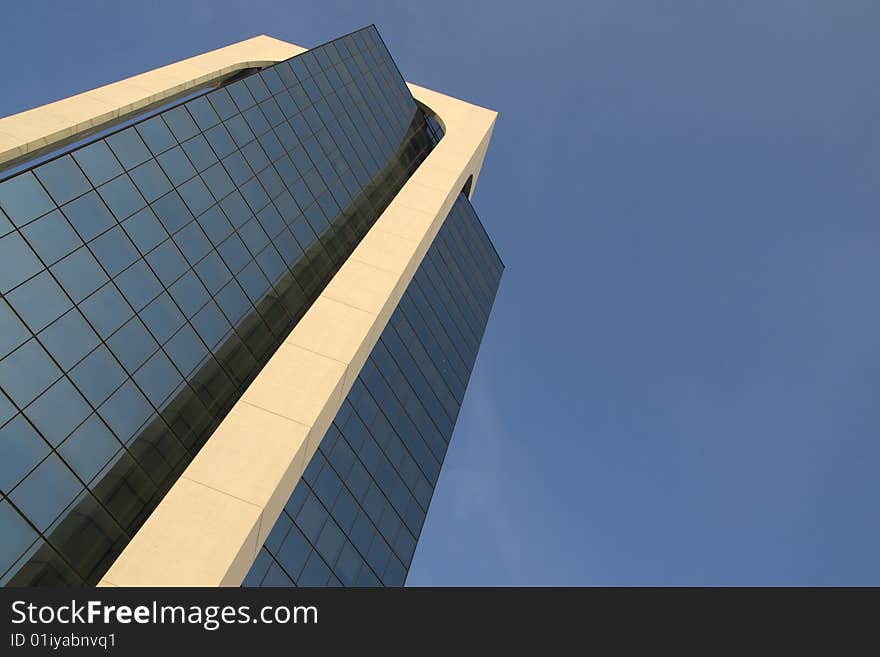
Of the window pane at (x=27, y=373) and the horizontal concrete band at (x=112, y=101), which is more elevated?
the horizontal concrete band at (x=112, y=101)

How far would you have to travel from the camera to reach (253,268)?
3091 cm

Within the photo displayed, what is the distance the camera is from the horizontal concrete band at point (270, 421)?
1872 cm

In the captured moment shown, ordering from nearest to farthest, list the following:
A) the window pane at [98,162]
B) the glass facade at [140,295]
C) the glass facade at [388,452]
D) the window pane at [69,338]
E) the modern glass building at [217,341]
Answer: the glass facade at [140,295] → the modern glass building at [217,341] → the window pane at [69,338] → the window pane at [98,162] → the glass facade at [388,452]

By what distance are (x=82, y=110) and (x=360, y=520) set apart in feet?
93.6

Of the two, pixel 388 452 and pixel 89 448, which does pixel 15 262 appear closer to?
pixel 89 448

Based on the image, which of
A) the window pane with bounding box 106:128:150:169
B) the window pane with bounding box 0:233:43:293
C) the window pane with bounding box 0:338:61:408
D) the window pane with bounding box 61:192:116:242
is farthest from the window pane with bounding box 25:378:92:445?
the window pane with bounding box 106:128:150:169

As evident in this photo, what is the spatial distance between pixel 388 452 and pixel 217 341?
436 inches

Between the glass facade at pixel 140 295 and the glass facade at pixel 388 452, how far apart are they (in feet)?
16.7

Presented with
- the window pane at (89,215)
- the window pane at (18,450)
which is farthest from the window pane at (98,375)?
the window pane at (89,215)

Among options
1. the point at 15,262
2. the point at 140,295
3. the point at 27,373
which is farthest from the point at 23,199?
the point at 27,373

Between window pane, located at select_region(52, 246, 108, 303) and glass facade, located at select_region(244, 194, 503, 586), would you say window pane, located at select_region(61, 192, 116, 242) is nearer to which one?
window pane, located at select_region(52, 246, 108, 303)

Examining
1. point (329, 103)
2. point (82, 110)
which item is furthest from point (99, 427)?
point (329, 103)

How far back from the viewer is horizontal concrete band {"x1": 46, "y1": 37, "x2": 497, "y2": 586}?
1872 centimetres

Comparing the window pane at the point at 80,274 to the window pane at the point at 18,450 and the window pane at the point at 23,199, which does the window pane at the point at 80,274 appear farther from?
the window pane at the point at 18,450
